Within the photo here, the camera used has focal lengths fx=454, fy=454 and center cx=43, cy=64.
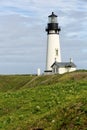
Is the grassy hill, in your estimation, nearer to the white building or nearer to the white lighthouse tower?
the white building

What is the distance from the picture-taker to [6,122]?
70.7ft

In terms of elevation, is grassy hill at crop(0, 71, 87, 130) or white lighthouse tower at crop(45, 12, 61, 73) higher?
white lighthouse tower at crop(45, 12, 61, 73)

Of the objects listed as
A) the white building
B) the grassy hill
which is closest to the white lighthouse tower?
the white building

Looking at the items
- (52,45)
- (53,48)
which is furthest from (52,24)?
(53,48)

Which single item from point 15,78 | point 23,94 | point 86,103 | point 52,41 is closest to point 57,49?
point 52,41

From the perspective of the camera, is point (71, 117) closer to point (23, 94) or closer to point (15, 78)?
point (23, 94)

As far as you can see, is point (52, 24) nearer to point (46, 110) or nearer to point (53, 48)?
point (53, 48)

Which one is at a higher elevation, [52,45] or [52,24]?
[52,24]

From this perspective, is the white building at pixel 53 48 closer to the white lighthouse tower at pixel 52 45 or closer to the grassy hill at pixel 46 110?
the white lighthouse tower at pixel 52 45

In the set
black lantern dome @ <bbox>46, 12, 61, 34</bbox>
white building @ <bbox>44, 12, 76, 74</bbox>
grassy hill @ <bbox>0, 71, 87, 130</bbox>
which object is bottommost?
grassy hill @ <bbox>0, 71, 87, 130</bbox>

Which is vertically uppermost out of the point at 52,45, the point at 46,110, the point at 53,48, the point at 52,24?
the point at 52,24

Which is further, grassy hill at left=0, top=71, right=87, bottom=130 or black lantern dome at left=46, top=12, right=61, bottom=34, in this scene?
black lantern dome at left=46, top=12, right=61, bottom=34

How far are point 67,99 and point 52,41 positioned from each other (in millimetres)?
66864

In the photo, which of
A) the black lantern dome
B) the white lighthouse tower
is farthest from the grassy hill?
the black lantern dome
